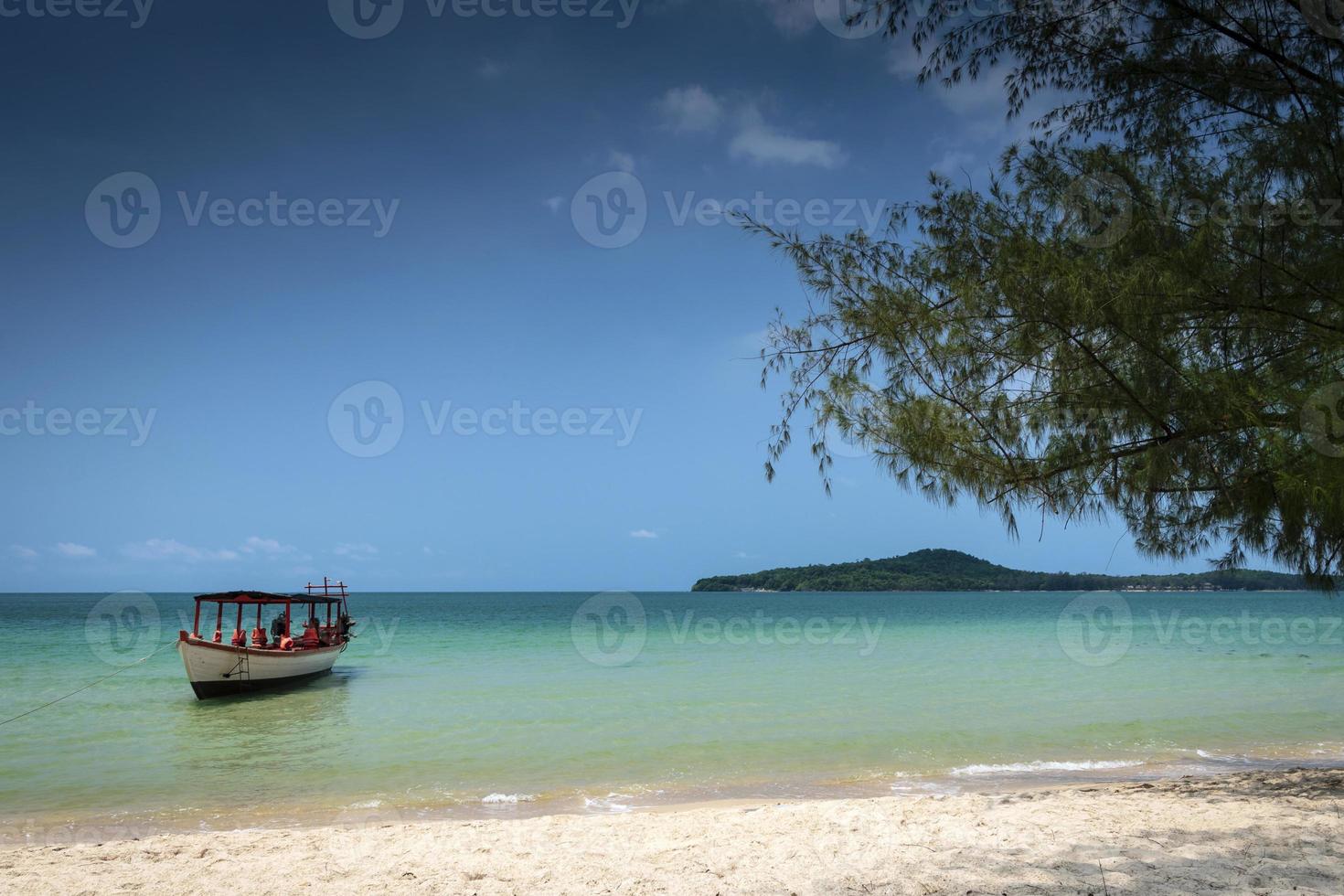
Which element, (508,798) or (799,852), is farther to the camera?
(508,798)

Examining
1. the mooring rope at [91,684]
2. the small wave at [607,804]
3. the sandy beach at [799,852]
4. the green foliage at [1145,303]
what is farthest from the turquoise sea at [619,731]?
the green foliage at [1145,303]

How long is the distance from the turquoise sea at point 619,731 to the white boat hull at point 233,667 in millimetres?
438

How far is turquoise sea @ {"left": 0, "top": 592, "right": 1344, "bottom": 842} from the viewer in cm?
838

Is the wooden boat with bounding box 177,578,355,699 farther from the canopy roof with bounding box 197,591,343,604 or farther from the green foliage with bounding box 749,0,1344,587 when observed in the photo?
the green foliage with bounding box 749,0,1344,587

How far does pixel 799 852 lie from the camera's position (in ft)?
18.3

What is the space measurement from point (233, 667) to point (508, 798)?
33.9ft

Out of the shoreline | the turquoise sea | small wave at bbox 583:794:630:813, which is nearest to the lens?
the shoreline

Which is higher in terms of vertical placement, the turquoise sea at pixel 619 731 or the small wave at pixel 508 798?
the small wave at pixel 508 798

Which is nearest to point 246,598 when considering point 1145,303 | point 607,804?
point 607,804

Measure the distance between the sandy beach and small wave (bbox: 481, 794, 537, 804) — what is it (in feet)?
3.83

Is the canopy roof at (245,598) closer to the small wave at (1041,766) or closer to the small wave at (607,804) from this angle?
the small wave at (607,804)

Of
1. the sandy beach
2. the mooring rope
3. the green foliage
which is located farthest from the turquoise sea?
the green foliage

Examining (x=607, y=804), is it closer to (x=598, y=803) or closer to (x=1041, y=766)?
(x=598, y=803)

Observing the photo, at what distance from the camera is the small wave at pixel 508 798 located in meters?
8.07
